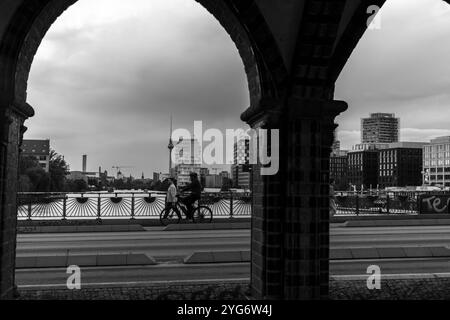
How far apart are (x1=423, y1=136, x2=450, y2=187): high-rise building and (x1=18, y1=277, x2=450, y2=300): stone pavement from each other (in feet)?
470

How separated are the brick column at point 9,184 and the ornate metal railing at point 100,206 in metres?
13.8

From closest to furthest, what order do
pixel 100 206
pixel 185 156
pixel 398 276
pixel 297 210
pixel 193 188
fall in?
pixel 297 210
pixel 398 276
pixel 193 188
pixel 100 206
pixel 185 156

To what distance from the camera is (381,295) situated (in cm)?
702

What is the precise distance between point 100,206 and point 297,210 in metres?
15.7

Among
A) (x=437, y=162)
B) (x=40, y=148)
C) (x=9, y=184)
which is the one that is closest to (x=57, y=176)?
(x=40, y=148)

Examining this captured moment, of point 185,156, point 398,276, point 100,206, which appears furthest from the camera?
point 185,156

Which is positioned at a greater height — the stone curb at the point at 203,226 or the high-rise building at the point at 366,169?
the high-rise building at the point at 366,169

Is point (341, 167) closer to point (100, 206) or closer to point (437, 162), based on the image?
point (437, 162)

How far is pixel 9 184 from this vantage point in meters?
5.80

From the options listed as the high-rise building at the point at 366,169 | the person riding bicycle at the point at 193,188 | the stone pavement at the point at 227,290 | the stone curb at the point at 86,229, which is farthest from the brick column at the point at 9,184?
the high-rise building at the point at 366,169

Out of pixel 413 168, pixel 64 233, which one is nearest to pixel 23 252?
pixel 64 233

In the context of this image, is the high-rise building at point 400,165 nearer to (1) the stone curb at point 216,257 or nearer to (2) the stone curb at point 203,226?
(2) the stone curb at point 203,226

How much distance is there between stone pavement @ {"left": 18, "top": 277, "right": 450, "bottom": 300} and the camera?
22.0 feet

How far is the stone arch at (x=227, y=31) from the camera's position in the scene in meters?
5.37
